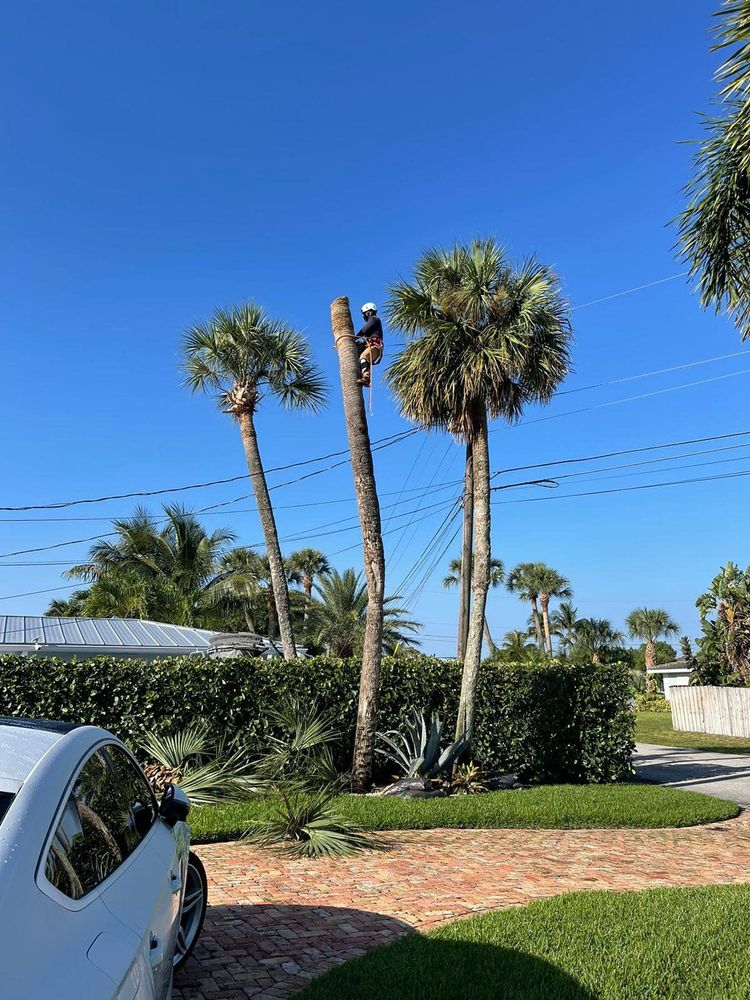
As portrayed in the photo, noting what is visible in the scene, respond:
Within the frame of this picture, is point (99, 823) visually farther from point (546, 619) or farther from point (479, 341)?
point (546, 619)

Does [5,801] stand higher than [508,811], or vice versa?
[5,801]

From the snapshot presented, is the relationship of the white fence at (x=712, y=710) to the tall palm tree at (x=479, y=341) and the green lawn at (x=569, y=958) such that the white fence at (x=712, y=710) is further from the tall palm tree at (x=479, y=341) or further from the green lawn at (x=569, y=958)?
the green lawn at (x=569, y=958)

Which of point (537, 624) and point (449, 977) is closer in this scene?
point (449, 977)

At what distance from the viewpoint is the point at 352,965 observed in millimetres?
4582

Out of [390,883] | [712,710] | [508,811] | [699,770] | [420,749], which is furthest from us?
[712,710]

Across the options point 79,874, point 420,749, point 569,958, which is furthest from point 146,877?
point 420,749

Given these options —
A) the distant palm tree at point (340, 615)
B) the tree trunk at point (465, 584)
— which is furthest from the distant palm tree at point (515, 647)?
the tree trunk at point (465, 584)

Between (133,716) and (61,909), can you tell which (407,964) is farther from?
(133,716)

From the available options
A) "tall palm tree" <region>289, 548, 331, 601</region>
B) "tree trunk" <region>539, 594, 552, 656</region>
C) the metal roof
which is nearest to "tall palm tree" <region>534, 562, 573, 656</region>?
"tree trunk" <region>539, 594, 552, 656</region>

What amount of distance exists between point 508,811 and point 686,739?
58.2ft

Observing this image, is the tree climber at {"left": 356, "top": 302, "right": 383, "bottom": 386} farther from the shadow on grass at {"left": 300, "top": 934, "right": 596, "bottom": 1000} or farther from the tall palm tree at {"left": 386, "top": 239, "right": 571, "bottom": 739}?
the shadow on grass at {"left": 300, "top": 934, "right": 596, "bottom": 1000}

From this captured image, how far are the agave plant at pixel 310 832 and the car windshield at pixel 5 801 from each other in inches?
226

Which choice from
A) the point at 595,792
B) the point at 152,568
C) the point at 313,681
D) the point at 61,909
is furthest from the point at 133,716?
the point at 152,568

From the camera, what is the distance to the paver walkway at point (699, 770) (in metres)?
13.7
